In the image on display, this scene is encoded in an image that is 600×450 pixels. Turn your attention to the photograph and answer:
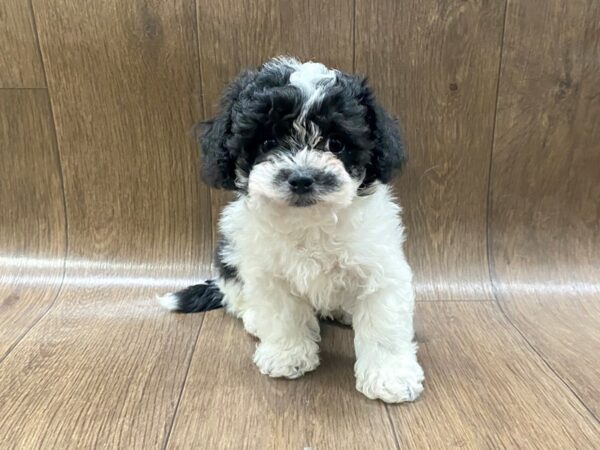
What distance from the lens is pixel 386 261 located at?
146 cm

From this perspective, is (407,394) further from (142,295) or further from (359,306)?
(142,295)

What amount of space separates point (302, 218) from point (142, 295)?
0.85 metres

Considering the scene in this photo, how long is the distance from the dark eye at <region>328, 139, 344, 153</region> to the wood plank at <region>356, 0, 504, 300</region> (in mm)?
580

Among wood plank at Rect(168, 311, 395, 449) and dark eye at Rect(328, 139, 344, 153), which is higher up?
dark eye at Rect(328, 139, 344, 153)

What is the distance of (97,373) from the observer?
1.49m

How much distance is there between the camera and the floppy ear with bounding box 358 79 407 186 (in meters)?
1.38

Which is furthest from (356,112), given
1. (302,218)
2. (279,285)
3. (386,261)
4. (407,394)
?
(407,394)

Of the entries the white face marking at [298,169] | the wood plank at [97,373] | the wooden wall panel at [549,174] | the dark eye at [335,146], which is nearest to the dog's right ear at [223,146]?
the white face marking at [298,169]

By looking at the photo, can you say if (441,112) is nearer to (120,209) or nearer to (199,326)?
(199,326)

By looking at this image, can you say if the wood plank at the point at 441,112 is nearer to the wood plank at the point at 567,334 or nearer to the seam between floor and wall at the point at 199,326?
the wood plank at the point at 567,334

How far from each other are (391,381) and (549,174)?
1024mm

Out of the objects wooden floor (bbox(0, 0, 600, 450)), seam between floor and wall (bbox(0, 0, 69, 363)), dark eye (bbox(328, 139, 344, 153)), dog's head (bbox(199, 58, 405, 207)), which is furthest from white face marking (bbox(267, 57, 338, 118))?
seam between floor and wall (bbox(0, 0, 69, 363))

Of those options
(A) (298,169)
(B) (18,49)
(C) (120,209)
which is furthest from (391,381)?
(B) (18,49)

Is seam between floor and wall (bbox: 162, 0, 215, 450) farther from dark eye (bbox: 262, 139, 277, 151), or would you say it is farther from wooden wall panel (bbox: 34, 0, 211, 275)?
dark eye (bbox: 262, 139, 277, 151)
